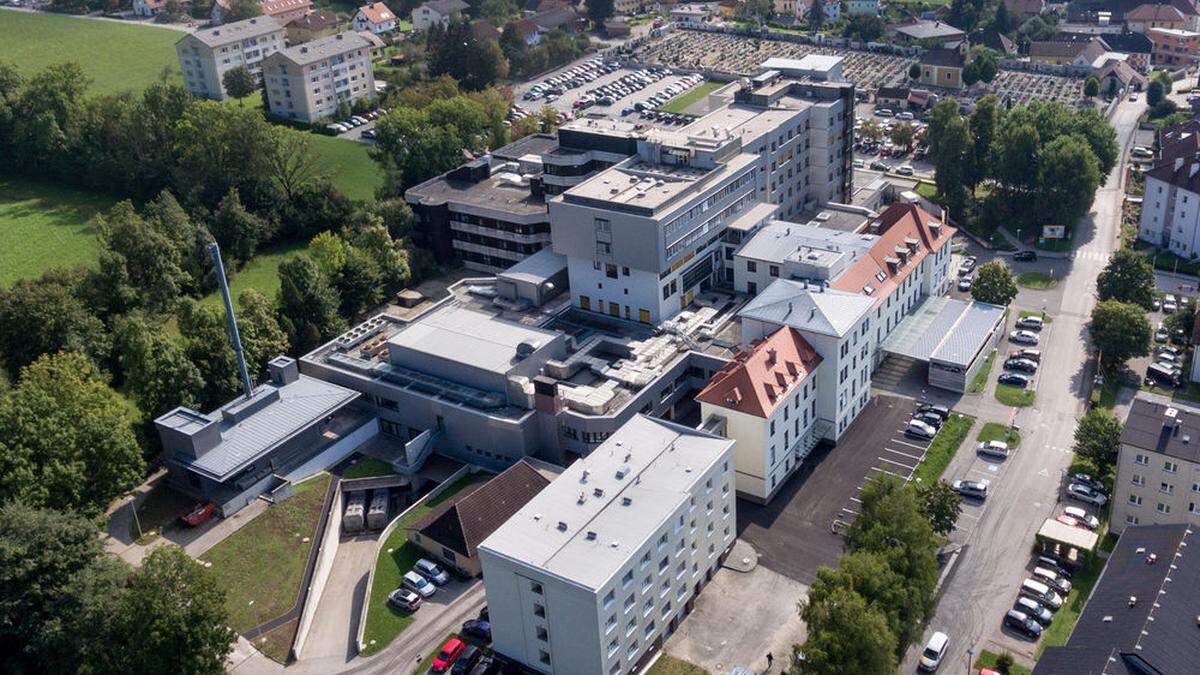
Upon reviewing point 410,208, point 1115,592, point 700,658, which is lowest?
point 700,658

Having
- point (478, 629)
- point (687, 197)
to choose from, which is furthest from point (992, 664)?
point (687, 197)

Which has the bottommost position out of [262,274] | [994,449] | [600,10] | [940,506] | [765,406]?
[994,449]

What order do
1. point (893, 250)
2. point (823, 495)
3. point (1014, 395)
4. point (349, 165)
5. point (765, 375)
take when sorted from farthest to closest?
point (349, 165)
point (893, 250)
point (1014, 395)
point (823, 495)
point (765, 375)

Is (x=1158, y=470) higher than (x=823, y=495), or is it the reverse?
(x=1158, y=470)

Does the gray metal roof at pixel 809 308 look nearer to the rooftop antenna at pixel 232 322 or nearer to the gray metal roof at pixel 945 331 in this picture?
the gray metal roof at pixel 945 331

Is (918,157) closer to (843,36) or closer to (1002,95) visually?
(1002,95)

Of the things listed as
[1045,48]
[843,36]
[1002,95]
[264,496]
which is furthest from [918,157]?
[264,496]

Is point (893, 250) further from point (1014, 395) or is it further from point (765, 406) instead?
point (765, 406)

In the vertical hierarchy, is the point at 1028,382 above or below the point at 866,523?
below
